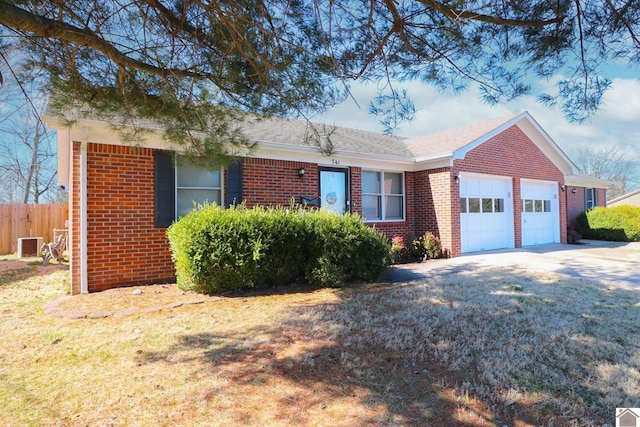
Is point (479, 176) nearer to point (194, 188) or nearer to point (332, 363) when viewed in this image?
point (194, 188)

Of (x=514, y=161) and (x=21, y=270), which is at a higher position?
(x=514, y=161)

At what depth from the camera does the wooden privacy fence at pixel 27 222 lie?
14086 mm

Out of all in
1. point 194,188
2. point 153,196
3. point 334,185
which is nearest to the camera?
point 153,196

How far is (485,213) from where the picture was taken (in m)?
12.0

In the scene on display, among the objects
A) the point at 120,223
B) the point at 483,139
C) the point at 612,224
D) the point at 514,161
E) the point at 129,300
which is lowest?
the point at 129,300

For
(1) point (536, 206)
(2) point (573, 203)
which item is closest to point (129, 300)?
(1) point (536, 206)

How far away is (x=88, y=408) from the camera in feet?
8.81

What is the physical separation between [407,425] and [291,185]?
706 centimetres

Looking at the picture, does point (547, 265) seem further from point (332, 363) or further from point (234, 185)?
point (234, 185)

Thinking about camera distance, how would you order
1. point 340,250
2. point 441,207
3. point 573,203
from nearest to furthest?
point 340,250 → point 441,207 → point 573,203

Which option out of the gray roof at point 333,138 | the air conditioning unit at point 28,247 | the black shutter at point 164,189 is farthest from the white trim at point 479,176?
the air conditioning unit at point 28,247

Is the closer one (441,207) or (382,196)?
(441,207)

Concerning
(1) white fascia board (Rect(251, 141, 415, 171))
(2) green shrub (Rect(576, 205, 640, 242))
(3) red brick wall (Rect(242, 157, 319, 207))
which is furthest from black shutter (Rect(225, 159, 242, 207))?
(2) green shrub (Rect(576, 205, 640, 242))

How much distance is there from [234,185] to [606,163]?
44384mm
